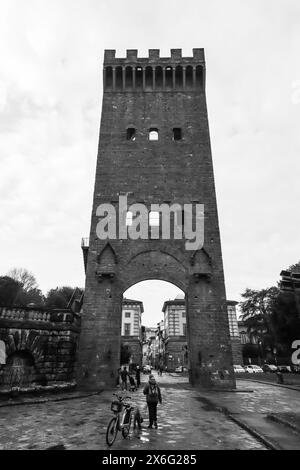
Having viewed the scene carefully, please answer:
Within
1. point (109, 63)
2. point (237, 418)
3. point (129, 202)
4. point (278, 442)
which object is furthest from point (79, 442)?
point (109, 63)

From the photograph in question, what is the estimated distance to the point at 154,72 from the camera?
27.1 metres

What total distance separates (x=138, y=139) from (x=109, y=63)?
24.3 ft

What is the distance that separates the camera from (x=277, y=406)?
43.8 feet

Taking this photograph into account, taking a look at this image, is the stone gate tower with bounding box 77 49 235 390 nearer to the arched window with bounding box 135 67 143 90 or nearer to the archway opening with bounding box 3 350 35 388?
the arched window with bounding box 135 67 143 90

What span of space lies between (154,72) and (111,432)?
26.6m

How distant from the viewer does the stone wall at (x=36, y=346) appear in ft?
54.3

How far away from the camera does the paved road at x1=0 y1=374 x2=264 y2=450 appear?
722cm

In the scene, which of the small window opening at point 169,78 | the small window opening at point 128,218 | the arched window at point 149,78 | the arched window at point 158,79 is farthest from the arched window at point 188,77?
the small window opening at point 128,218

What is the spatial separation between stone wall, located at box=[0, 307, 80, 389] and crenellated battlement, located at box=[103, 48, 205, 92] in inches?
754

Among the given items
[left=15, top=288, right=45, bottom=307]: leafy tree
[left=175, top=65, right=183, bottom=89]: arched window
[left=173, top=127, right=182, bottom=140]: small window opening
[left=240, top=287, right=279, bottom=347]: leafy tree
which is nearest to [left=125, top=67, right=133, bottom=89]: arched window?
[left=175, top=65, right=183, bottom=89]: arched window

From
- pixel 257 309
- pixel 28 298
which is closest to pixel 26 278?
pixel 28 298

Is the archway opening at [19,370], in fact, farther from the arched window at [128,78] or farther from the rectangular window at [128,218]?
the arched window at [128,78]

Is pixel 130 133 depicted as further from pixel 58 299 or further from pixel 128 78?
pixel 58 299
